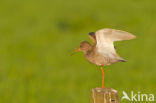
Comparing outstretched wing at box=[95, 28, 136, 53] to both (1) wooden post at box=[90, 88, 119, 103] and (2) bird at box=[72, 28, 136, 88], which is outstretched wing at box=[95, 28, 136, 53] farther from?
(1) wooden post at box=[90, 88, 119, 103]

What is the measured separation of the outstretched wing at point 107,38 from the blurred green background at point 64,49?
4.30 m

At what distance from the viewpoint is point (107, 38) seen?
3.28 metres

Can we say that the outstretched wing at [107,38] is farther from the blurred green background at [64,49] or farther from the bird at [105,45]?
the blurred green background at [64,49]

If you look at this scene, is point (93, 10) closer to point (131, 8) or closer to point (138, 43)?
point (131, 8)

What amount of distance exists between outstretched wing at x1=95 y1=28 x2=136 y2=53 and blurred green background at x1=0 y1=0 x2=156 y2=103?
4301 millimetres

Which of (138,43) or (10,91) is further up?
(138,43)

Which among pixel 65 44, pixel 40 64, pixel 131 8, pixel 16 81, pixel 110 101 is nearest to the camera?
pixel 110 101

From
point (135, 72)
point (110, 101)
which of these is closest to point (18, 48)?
point (135, 72)

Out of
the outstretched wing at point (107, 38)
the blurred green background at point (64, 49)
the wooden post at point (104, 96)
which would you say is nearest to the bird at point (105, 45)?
the outstretched wing at point (107, 38)

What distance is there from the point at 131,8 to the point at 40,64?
684 cm

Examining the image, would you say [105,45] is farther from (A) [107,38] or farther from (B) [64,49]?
(B) [64,49]

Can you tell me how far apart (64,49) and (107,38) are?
8.52 m

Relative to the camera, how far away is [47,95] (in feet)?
26.8

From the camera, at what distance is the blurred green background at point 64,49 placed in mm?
8531
